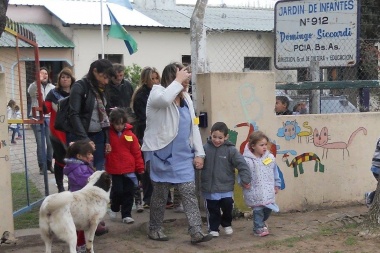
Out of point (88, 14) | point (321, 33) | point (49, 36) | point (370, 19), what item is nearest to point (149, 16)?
point (88, 14)

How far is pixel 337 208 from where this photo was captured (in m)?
7.41

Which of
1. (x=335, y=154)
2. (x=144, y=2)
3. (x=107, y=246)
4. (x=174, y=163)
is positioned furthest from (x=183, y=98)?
(x=144, y=2)

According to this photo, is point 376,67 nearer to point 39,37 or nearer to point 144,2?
point 39,37

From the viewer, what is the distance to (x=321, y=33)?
310 inches

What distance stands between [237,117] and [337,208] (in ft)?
6.11

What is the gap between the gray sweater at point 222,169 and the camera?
19.2 ft

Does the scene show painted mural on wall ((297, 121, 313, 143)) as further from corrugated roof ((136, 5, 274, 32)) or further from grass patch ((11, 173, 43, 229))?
corrugated roof ((136, 5, 274, 32))

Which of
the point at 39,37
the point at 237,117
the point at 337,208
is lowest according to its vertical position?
the point at 337,208

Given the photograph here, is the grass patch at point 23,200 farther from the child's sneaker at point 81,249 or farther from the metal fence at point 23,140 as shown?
the child's sneaker at point 81,249

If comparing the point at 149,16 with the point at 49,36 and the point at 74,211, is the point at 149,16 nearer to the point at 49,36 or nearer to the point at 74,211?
the point at 49,36

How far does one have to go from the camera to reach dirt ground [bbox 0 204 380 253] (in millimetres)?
5621

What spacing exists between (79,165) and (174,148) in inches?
Result: 35.6

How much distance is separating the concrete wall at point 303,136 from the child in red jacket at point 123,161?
0.90 metres

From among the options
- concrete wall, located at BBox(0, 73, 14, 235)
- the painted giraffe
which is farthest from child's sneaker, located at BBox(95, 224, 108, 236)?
the painted giraffe
